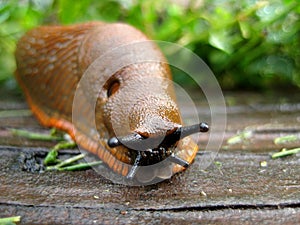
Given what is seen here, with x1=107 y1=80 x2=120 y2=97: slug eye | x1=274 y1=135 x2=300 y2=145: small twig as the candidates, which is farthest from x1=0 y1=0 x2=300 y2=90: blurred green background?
x1=107 y1=80 x2=120 y2=97: slug eye

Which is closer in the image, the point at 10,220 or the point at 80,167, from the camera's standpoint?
the point at 10,220

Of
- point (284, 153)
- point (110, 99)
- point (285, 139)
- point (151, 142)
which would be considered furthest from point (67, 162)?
point (285, 139)

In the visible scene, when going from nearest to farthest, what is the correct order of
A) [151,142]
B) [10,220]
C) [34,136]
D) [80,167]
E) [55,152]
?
[10,220] < [151,142] < [80,167] < [55,152] < [34,136]

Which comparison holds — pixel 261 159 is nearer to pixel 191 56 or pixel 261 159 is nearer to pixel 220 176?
pixel 220 176

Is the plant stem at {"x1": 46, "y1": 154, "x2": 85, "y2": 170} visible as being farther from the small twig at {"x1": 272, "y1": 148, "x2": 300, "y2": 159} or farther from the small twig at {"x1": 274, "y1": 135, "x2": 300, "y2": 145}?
the small twig at {"x1": 274, "y1": 135, "x2": 300, "y2": 145}

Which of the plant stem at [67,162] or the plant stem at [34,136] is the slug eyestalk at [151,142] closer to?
the plant stem at [67,162]

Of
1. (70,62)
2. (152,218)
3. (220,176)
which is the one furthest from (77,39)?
(152,218)

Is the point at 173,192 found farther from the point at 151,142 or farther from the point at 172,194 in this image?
the point at 151,142
